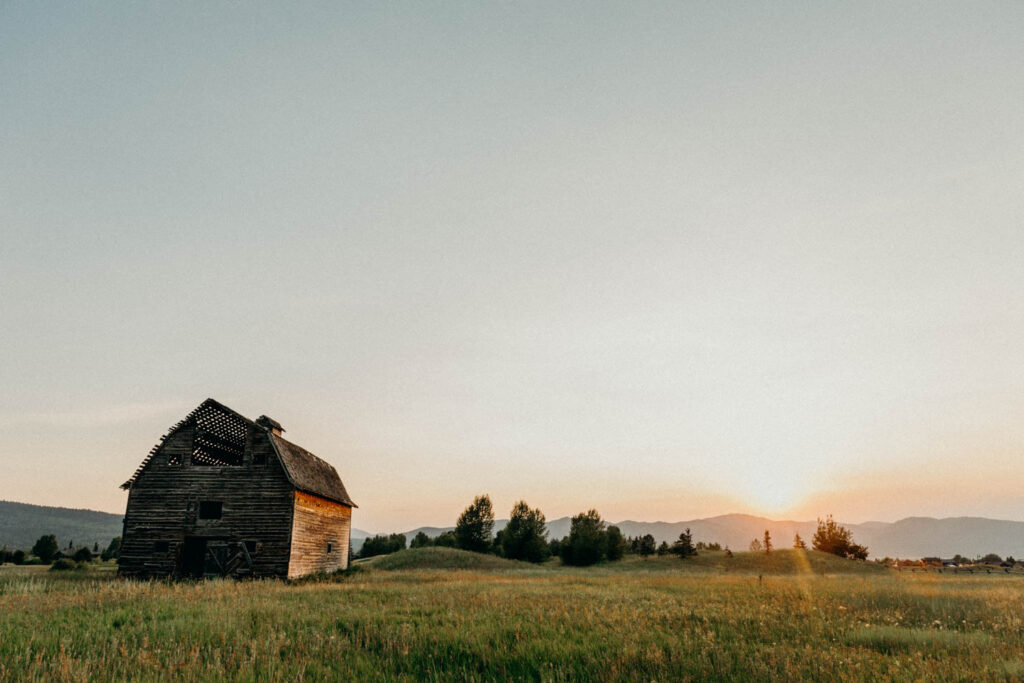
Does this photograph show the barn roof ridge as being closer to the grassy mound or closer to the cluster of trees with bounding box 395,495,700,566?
the grassy mound

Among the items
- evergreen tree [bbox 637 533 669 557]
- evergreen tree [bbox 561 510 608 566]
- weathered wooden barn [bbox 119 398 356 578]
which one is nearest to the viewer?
weathered wooden barn [bbox 119 398 356 578]

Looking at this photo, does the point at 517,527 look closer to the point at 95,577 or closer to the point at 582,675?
the point at 95,577

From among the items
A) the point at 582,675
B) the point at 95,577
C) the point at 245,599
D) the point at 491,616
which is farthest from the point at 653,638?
the point at 95,577

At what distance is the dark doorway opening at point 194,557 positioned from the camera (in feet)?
98.7

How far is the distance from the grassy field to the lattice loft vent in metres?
14.4

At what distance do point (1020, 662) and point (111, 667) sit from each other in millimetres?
12500

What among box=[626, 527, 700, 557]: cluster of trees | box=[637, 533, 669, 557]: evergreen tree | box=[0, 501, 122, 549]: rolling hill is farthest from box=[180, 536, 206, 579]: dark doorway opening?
box=[0, 501, 122, 549]: rolling hill

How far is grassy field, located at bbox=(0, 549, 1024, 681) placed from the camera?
7.65 metres

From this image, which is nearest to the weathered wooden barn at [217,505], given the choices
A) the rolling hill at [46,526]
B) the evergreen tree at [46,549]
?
the evergreen tree at [46,549]

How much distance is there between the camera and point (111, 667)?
309 inches

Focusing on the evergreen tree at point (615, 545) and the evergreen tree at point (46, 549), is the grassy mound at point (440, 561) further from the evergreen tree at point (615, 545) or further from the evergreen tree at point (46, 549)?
the evergreen tree at point (46, 549)

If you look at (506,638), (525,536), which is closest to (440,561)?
(525,536)

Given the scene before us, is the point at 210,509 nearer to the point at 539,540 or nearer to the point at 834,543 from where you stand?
the point at 539,540

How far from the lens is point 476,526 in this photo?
64500mm
